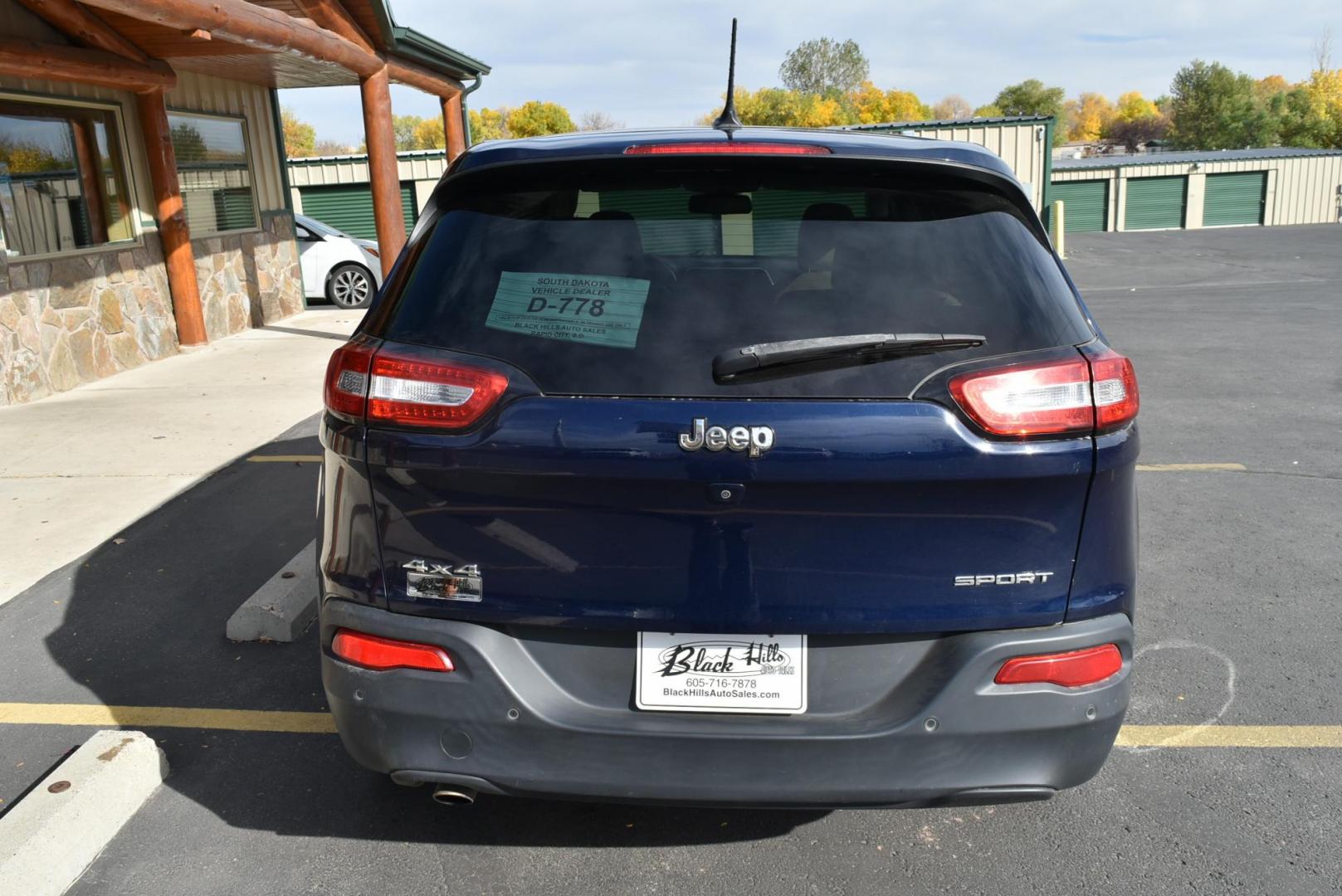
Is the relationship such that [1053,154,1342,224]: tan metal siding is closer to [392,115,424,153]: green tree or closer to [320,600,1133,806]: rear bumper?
[320,600,1133,806]: rear bumper

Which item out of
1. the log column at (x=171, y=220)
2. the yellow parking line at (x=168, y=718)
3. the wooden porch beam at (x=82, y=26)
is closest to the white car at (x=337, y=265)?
the log column at (x=171, y=220)

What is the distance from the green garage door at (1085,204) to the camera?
41.2m

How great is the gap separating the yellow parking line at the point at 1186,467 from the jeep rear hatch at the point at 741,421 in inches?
180

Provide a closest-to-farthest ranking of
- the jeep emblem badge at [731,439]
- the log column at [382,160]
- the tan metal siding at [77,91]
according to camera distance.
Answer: the jeep emblem badge at [731,439], the tan metal siding at [77,91], the log column at [382,160]

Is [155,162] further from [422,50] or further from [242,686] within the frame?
[242,686]

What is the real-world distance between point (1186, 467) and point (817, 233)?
504cm

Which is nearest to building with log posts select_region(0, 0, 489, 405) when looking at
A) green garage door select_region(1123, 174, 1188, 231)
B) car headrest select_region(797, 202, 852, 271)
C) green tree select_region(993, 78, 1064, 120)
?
car headrest select_region(797, 202, 852, 271)

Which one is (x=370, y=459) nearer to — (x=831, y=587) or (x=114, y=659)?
(x=831, y=587)

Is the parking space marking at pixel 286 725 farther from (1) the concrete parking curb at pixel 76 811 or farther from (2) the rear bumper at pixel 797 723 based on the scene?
(2) the rear bumper at pixel 797 723

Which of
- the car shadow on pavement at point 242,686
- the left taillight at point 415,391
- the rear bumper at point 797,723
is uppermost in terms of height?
the left taillight at point 415,391

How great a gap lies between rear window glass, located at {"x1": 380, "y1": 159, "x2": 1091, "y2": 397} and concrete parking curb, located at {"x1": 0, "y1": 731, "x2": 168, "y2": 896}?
5.23 feet

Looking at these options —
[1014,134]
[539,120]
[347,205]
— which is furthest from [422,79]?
[539,120]

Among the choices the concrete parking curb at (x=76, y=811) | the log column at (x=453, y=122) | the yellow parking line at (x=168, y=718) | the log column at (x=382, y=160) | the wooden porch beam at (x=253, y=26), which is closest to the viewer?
the concrete parking curb at (x=76, y=811)

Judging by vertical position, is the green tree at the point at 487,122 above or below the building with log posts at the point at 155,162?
above
